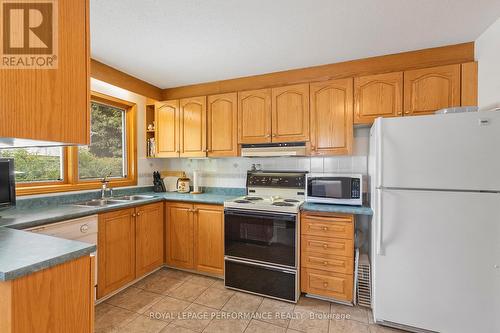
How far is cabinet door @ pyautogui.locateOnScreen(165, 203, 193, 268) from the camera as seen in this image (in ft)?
8.83

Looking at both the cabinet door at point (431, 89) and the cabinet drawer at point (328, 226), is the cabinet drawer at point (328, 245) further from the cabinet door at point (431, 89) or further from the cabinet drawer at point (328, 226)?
the cabinet door at point (431, 89)

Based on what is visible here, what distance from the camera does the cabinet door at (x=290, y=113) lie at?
8.13ft

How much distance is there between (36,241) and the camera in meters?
1.10

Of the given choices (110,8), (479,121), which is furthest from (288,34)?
(479,121)

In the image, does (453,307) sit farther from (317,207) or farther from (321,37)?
(321,37)

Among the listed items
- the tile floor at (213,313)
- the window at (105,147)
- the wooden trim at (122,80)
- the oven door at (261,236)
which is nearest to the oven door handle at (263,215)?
the oven door at (261,236)

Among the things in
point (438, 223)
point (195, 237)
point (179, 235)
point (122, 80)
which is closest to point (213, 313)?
point (195, 237)

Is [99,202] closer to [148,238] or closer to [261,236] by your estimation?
[148,238]

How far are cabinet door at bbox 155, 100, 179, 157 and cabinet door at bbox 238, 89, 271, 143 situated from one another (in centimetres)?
93

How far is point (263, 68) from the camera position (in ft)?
8.41

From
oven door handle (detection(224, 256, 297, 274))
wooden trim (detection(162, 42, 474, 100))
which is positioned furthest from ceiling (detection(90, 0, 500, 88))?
oven door handle (detection(224, 256, 297, 274))

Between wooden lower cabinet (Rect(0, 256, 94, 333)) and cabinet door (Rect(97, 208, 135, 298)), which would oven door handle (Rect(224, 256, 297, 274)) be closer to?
cabinet door (Rect(97, 208, 135, 298))

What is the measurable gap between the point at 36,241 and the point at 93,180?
5.69ft

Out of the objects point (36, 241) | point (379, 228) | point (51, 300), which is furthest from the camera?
point (379, 228)
